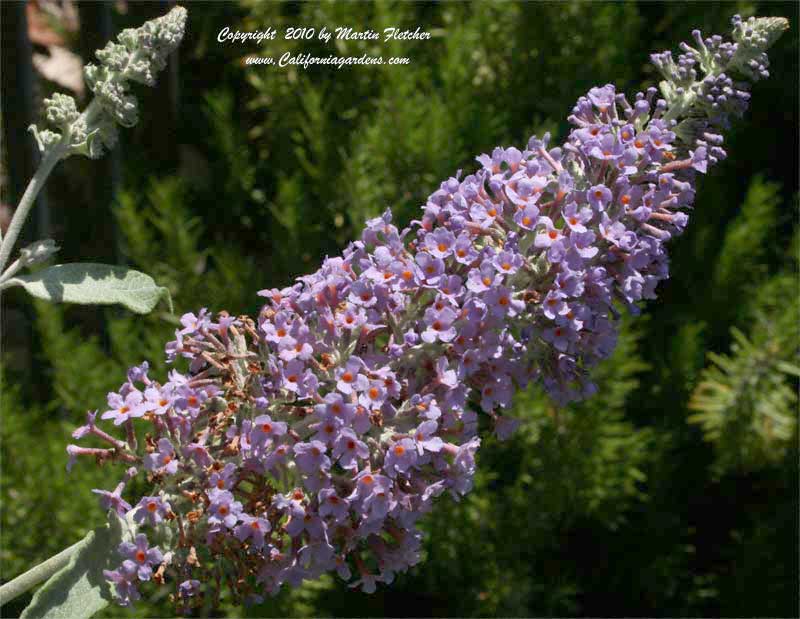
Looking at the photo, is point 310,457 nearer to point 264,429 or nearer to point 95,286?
point 264,429

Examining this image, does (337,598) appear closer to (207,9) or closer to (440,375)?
(440,375)

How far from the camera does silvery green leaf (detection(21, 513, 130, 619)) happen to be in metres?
0.68

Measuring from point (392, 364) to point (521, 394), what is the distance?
1135 mm

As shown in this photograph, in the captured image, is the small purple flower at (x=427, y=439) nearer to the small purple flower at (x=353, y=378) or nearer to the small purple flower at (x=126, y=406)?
the small purple flower at (x=353, y=378)

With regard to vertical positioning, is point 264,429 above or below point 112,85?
below

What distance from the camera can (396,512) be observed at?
71cm

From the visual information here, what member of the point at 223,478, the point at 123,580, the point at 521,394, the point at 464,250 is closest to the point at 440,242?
the point at 464,250

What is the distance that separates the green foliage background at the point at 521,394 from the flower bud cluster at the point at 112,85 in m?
1.06

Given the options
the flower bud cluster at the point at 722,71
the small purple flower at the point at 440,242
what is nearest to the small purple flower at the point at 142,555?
the small purple flower at the point at 440,242

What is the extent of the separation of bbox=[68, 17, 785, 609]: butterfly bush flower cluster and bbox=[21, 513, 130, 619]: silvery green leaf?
18 mm

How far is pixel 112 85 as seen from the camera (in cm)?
72

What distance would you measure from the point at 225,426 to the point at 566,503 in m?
1.30

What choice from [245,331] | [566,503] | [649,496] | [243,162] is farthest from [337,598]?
[245,331]

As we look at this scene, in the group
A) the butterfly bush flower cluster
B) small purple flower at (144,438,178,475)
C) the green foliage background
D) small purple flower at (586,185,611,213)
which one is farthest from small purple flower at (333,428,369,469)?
the green foliage background
